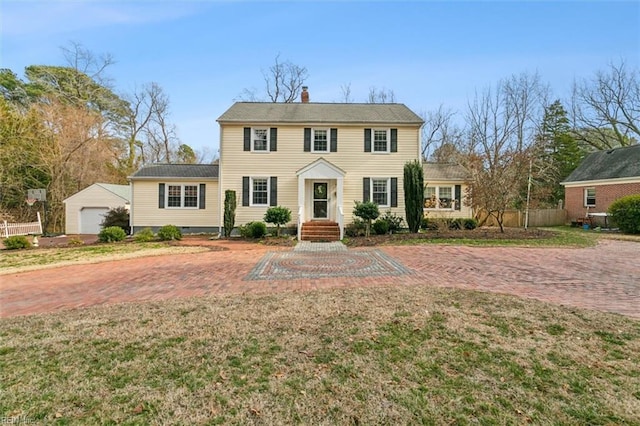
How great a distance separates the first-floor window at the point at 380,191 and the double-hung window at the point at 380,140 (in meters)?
1.77

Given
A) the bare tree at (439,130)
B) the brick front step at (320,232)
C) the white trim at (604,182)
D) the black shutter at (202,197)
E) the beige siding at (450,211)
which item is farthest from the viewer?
the bare tree at (439,130)

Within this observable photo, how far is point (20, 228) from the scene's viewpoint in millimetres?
18516

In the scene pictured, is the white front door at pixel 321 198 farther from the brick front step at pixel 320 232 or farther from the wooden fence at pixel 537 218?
the wooden fence at pixel 537 218

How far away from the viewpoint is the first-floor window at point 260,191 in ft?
54.7

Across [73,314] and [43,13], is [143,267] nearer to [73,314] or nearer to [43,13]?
[73,314]

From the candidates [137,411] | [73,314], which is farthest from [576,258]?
[73,314]

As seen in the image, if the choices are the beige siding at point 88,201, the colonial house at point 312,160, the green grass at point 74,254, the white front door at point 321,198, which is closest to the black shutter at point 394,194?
the colonial house at point 312,160

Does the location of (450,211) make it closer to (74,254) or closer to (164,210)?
(164,210)

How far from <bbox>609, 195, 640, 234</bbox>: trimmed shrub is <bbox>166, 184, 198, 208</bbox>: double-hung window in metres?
23.5

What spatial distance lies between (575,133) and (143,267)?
3838 cm

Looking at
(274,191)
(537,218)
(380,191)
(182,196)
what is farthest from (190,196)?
(537,218)

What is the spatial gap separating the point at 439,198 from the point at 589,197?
40.7 ft

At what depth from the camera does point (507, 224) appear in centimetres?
2306

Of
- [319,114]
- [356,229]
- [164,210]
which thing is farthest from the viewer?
[319,114]
